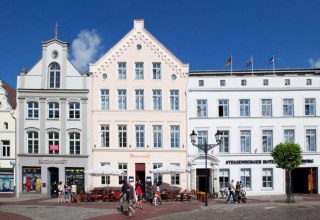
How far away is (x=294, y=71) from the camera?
49469mm

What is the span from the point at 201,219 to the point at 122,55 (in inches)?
964

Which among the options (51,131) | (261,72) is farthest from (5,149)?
(261,72)

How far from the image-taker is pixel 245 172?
43.9 meters

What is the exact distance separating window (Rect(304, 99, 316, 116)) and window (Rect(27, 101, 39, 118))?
84.3 ft

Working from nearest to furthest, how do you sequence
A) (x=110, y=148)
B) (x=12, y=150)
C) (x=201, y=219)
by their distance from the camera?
(x=201, y=219), (x=110, y=148), (x=12, y=150)

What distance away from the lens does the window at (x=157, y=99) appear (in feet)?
146

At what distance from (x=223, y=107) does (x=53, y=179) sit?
17.6m

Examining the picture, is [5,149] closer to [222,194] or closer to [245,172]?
[222,194]

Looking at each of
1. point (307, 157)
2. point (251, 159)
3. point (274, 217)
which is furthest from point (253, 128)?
point (274, 217)

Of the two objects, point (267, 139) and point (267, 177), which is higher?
point (267, 139)

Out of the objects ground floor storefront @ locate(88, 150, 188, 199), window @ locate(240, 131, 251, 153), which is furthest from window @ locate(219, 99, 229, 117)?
ground floor storefront @ locate(88, 150, 188, 199)

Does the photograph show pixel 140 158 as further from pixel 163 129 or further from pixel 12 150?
pixel 12 150

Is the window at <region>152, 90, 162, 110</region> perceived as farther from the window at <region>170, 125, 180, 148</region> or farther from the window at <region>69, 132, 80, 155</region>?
the window at <region>69, 132, 80, 155</region>

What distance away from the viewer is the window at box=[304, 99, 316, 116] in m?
44.5
